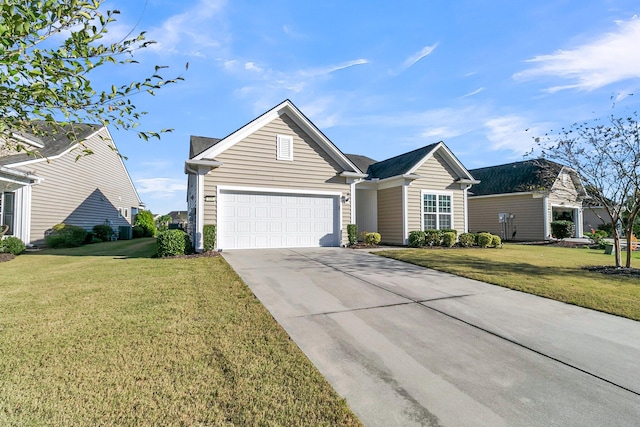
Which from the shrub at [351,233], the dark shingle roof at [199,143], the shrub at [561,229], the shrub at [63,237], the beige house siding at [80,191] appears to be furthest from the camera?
the shrub at [561,229]

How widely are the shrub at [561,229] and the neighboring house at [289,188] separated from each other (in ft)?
34.5

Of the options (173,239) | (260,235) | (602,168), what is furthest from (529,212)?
(173,239)

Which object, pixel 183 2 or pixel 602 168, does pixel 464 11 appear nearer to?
pixel 602 168

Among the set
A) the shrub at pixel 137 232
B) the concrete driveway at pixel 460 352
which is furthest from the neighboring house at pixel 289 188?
the shrub at pixel 137 232

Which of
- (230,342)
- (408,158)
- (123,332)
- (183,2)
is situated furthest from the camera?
(408,158)

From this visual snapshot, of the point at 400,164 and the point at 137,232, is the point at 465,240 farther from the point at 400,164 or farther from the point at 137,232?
the point at 137,232

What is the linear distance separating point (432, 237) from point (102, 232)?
65.3 feet

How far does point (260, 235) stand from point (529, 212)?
62.4ft

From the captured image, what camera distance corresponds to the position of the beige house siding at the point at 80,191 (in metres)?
15.1

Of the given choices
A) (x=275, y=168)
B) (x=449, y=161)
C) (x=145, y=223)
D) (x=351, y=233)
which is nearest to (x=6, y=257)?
(x=275, y=168)

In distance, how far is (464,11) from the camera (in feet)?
27.3

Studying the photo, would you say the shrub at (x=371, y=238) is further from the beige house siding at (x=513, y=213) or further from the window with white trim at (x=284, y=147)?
the beige house siding at (x=513, y=213)

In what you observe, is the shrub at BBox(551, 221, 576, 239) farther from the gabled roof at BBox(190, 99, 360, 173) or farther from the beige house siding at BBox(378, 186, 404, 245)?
the gabled roof at BBox(190, 99, 360, 173)

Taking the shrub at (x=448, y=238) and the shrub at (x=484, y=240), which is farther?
the shrub at (x=484, y=240)
